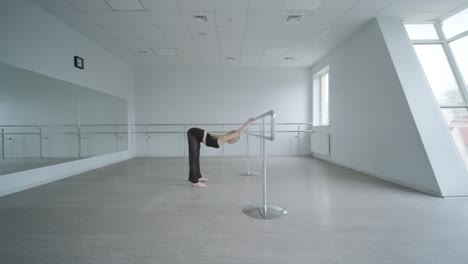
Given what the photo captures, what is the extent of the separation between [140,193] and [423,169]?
3507 mm

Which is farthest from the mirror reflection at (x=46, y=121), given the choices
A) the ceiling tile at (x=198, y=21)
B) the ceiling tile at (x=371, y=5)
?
the ceiling tile at (x=371, y=5)

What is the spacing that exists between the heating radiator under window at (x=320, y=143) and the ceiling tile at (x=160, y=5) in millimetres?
4200

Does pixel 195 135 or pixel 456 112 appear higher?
pixel 456 112

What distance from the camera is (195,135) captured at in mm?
3004

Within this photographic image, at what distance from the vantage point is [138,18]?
11.1 ft

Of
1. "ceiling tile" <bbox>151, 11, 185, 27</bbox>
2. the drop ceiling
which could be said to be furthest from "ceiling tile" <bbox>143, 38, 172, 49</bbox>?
"ceiling tile" <bbox>151, 11, 185, 27</bbox>

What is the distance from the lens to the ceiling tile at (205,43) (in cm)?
427

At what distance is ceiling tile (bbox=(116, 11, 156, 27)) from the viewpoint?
10.7ft

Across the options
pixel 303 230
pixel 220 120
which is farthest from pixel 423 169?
pixel 220 120

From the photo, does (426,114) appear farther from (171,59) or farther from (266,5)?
(171,59)

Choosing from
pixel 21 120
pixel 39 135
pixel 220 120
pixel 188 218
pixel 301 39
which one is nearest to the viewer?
pixel 188 218

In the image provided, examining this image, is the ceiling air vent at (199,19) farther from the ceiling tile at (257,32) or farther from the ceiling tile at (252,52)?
the ceiling tile at (252,52)

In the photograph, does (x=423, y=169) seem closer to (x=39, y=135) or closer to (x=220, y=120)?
(x=220, y=120)

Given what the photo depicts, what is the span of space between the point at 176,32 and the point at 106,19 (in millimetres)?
1095
